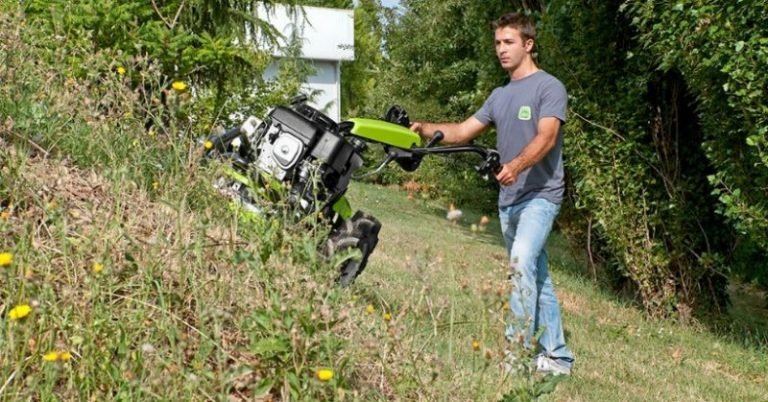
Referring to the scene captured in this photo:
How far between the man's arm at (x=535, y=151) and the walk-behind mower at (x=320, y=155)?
0.09 meters

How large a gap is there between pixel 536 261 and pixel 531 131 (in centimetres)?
72

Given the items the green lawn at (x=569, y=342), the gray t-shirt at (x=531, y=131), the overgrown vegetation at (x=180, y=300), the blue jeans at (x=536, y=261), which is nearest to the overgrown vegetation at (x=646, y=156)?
the green lawn at (x=569, y=342)

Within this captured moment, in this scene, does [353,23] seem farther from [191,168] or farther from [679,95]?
[191,168]

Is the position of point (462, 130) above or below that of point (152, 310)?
above

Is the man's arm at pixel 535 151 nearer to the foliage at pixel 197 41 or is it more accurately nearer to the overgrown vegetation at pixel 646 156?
the overgrown vegetation at pixel 646 156

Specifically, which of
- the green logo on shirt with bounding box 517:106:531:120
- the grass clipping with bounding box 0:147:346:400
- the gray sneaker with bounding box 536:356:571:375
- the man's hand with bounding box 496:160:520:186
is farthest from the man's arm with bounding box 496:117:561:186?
the grass clipping with bounding box 0:147:346:400

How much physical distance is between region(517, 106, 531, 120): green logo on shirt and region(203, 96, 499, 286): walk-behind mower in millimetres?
633

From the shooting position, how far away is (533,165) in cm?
443

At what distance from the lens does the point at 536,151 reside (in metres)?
4.39

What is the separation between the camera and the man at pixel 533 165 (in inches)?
179

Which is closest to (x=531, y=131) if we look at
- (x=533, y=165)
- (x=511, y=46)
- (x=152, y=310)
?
(x=533, y=165)

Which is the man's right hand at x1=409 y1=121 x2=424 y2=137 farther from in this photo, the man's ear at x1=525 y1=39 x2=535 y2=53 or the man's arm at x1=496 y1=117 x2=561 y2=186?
the man's ear at x1=525 y1=39 x2=535 y2=53

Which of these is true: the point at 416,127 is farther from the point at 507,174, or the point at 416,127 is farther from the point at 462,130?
the point at 507,174

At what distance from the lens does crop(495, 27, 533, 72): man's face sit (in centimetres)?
472
